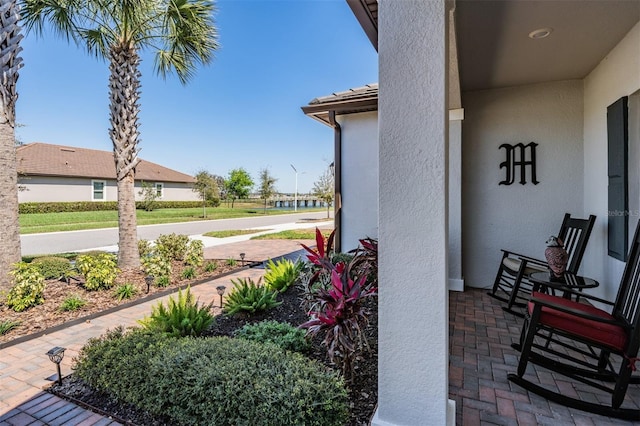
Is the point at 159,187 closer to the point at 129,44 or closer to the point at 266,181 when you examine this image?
the point at 266,181

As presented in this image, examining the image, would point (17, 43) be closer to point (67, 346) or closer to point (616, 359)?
point (67, 346)

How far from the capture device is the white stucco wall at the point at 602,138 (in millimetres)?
2928

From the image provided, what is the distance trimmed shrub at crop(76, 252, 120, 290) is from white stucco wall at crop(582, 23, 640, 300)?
20.6 feet

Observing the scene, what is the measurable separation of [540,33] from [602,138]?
1559mm

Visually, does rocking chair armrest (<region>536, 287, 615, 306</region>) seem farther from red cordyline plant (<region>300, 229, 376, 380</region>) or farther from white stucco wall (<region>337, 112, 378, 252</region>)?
white stucco wall (<region>337, 112, 378, 252</region>)

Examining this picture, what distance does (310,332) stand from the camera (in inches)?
85.3

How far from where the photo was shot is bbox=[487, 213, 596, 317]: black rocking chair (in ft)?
11.1

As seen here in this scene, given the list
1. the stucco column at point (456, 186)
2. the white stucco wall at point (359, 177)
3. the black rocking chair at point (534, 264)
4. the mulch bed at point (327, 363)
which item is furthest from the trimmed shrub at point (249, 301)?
the white stucco wall at point (359, 177)

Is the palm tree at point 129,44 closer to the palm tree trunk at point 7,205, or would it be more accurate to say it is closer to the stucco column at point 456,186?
the palm tree trunk at point 7,205

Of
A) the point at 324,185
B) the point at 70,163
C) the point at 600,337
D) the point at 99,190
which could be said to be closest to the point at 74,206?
the point at 99,190

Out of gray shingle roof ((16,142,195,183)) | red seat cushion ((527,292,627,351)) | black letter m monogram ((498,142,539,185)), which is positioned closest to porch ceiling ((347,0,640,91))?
black letter m monogram ((498,142,539,185))

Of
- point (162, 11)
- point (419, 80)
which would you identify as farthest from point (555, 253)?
point (162, 11)

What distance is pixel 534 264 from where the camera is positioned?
13.7 feet

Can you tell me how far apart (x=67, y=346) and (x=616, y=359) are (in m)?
4.96
